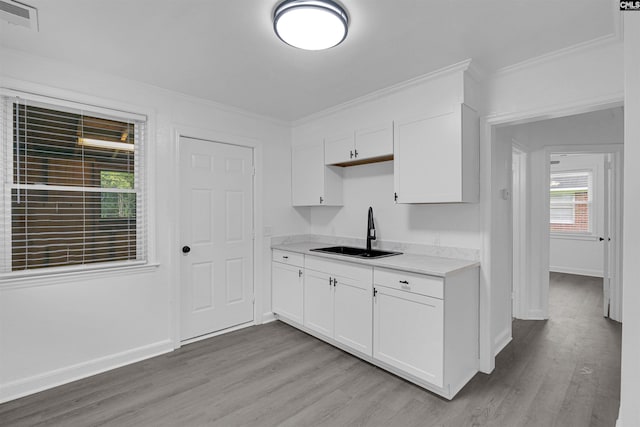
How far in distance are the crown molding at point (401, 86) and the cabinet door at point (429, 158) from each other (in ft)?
1.04

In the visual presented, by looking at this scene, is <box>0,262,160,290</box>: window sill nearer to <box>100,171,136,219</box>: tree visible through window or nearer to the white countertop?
<box>100,171,136,219</box>: tree visible through window

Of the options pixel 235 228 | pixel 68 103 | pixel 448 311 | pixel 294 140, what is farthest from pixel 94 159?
pixel 448 311

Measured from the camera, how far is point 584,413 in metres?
2.09

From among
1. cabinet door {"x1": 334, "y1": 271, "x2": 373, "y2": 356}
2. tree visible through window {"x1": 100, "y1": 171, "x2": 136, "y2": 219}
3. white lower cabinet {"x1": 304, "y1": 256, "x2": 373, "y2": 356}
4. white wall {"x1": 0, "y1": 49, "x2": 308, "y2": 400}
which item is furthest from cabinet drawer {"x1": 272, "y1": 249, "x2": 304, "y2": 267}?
tree visible through window {"x1": 100, "y1": 171, "x2": 136, "y2": 219}

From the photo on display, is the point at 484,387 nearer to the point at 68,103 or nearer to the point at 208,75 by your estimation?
the point at 208,75

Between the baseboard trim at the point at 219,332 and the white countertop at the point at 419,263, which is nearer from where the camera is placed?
the white countertop at the point at 419,263

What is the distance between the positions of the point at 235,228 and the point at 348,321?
1.60 metres

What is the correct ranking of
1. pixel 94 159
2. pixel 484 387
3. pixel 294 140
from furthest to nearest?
1. pixel 294 140
2. pixel 94 159
3. pixel 484 387

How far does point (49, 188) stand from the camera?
8.04ft

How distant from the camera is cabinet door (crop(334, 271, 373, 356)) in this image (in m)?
2.74

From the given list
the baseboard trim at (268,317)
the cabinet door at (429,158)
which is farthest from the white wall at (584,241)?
the baseboard trim at (268,317)

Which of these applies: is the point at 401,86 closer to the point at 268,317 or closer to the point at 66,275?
the point at 268,317

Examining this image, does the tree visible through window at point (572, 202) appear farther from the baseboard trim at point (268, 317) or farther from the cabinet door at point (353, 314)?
the baseboard trim at point (268, 317)

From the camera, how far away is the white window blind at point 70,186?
2332 mm
